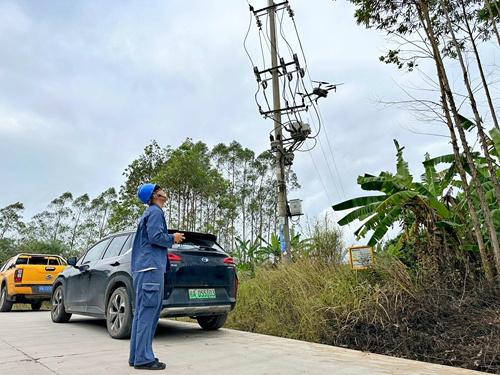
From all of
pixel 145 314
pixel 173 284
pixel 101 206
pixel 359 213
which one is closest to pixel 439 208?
pixel 359 213

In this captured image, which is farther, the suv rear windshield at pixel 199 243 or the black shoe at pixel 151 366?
the suv rear windshield at pixel 199 243

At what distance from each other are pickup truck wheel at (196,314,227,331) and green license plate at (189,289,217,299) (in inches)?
32.4

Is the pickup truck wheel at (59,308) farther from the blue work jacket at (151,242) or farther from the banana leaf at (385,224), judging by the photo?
the banana leaf at (385,224)

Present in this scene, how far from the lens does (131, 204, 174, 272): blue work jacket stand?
3.87m

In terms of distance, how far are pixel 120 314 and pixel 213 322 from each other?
1600mm

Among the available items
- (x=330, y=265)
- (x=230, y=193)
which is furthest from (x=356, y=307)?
(x=230, y=193)

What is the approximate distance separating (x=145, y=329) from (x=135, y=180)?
70.3 ft

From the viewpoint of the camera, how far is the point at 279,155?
439 inches

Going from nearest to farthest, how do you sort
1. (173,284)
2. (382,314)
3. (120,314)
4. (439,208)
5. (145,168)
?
(382,314)
(173,284)
(120,314)
(439,208)
(145,168)

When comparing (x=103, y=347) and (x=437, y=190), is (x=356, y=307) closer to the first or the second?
(x=437, y=190)

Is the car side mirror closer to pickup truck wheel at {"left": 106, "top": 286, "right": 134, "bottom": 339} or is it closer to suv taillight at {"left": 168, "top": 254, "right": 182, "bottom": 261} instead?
pickup truck wheel at {"left": 106, "top": 286, "right": 134, "bottom": 339}

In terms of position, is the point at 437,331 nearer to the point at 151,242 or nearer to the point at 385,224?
the point at 385,224

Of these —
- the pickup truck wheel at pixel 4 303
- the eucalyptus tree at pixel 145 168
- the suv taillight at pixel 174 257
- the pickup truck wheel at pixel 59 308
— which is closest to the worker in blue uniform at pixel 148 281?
the suv taillight at pixel 174 257

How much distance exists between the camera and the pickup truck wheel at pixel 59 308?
24.6 feet
